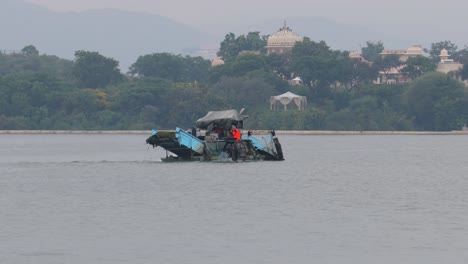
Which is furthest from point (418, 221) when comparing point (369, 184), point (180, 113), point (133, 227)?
point (180, 113)

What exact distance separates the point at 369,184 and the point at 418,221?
2248 cm

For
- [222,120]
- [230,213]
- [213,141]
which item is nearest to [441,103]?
[222,120]

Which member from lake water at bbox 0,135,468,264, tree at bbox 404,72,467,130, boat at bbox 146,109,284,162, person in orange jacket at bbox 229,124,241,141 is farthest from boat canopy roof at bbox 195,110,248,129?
tree at bbox 404,72,467,130

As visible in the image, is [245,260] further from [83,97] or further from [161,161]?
[83,97]

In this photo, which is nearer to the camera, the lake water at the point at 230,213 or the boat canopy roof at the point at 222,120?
the lake water at the point at 230,213

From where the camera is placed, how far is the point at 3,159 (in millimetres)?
105312

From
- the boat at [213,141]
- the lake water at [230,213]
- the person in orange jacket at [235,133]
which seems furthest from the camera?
the person in orange jacket at [235,133]

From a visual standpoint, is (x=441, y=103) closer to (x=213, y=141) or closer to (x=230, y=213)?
(x=213, y=141)

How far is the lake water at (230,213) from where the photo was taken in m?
44.8

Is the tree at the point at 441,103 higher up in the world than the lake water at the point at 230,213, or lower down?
higher up

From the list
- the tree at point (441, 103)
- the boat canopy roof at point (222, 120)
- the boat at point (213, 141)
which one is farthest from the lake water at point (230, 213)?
the tree at point (441, 103)

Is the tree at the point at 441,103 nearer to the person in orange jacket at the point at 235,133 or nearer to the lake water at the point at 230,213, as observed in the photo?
the lake water at the point at 230,213

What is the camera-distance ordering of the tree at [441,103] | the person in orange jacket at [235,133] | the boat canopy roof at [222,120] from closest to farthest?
the boat canopy roof at [222,120] → the person in orange jacket at [235,133] → the tree at [441,103]

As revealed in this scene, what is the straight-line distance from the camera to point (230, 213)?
187ft
